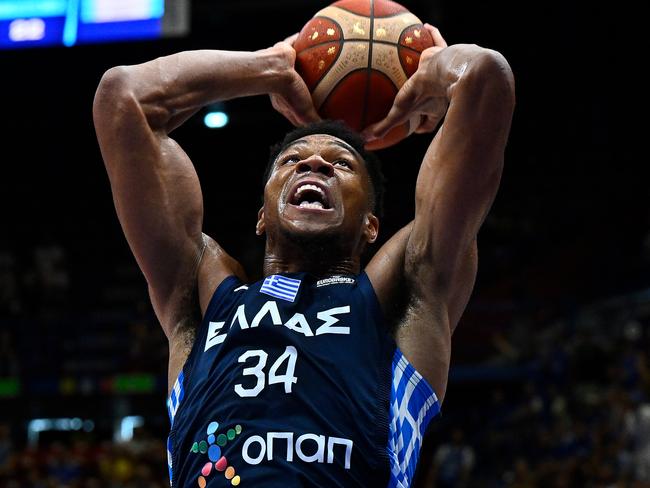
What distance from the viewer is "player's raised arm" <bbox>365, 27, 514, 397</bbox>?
9.59ft

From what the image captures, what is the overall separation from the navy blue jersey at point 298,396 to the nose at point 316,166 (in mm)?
389

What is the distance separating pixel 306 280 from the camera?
10.1 feet

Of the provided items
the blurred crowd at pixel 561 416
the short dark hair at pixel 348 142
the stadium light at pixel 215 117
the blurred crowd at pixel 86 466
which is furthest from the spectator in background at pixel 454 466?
the short dark hair at pixel 348 142

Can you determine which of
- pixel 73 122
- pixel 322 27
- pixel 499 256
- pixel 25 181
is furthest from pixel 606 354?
pixel 25 181

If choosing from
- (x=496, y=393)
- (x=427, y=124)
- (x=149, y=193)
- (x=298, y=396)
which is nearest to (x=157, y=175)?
(x=149, y=193)

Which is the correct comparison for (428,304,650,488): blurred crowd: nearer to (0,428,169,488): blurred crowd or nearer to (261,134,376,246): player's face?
(0,428,169,488): blurred crowd

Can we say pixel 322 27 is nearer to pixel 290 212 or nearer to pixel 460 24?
pixel 290 212

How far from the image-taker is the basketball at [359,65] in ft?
12.1

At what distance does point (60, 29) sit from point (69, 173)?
9.55m

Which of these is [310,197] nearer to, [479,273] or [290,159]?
[290,159]

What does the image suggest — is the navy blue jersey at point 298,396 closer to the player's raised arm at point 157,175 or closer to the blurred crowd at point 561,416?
the player's raised arm at point 157,175

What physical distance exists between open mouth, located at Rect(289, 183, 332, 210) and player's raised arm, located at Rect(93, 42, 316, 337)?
1.07ft

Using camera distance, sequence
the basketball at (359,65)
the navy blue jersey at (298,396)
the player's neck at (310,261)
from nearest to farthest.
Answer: the navy blue jersey at (298,396) < the player's neck at (310,261) < the basketball at (359,65)

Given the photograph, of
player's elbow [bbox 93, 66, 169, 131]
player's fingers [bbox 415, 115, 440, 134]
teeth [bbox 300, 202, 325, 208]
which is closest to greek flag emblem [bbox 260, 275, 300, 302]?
teeth [bbox 300, 202, 325, 208]
